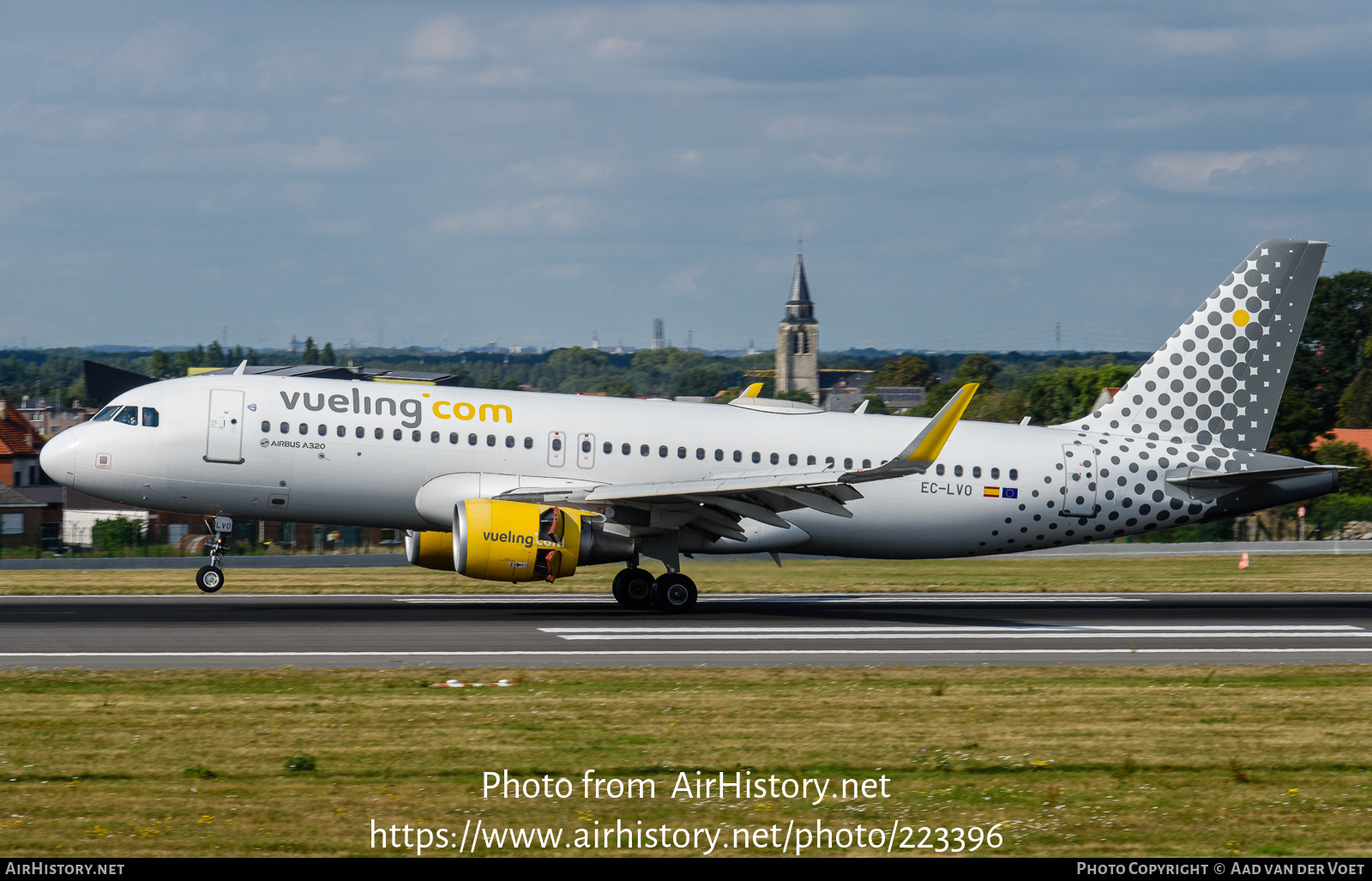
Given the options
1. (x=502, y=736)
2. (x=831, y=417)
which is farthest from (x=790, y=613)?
(x=502, y=736)

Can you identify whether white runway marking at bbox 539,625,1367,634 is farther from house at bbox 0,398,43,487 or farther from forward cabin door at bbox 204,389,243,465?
house at bbox 0,398,43,487

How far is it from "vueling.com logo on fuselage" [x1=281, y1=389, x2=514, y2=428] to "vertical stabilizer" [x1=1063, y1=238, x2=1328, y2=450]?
42.2ft

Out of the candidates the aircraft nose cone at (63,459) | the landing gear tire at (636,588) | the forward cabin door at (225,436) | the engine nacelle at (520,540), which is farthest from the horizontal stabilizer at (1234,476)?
the aircraft nose cone at (63,459)

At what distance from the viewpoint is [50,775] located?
11.3 meters

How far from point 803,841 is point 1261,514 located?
1771 inches

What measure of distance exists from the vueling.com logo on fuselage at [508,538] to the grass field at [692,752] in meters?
5.17

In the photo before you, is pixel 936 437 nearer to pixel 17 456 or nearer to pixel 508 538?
pixel 508 538

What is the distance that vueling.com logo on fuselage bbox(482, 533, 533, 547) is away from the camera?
73.0 ft

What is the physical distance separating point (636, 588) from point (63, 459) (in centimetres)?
1057

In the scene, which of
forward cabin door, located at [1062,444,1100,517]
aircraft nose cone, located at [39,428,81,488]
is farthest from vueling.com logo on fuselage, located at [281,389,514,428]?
forward cabin door, located at [1062,444,1100,517]

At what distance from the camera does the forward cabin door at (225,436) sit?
2398 cm

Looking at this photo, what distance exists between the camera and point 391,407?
24406 mm
